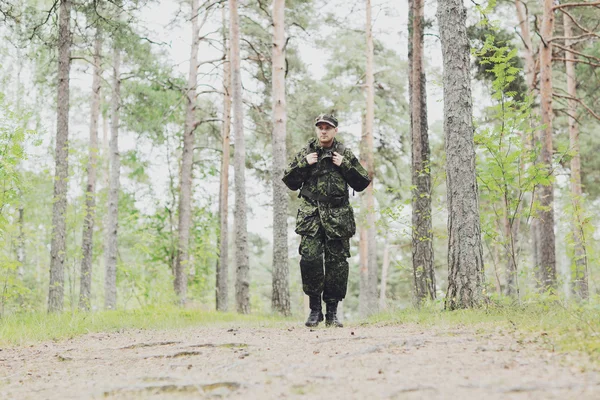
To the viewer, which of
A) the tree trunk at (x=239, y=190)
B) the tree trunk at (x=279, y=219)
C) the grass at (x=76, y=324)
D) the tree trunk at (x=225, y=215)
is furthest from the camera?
the tree trunk at (x=225, y=215)

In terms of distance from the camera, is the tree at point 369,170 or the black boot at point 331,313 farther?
the tree at point 369,170

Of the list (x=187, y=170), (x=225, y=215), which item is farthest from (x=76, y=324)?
→ (x=225, y=215)

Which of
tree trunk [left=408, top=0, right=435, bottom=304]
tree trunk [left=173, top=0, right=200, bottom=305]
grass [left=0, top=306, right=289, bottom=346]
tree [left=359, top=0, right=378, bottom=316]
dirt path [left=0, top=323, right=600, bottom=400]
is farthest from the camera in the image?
tree [left=359, top=0, right=378, bottom=316]

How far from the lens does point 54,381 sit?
3855mm

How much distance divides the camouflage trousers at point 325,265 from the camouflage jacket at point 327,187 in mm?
128

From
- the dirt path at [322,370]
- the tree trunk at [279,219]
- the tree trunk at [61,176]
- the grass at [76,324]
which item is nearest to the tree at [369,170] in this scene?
the tree trunk at [279,219]

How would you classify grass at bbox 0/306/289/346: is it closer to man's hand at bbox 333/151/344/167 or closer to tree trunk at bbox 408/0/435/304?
tree trunk at bbox 408/0/435/304

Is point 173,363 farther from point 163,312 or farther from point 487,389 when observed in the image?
point 163,312

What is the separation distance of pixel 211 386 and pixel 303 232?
305 cm

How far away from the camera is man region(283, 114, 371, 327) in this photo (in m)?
5.92

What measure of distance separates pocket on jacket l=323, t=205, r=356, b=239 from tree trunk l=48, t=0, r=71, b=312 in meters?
6.41

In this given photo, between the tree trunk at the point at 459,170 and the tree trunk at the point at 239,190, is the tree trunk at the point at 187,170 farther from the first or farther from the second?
the tree trunk at the point at 459,170

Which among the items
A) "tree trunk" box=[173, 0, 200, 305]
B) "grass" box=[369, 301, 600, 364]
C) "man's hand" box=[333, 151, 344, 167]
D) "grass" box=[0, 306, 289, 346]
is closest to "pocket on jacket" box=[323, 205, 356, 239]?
"man's hand" box=[333, 151, 344, 167]

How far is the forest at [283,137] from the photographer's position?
6.84 meters
